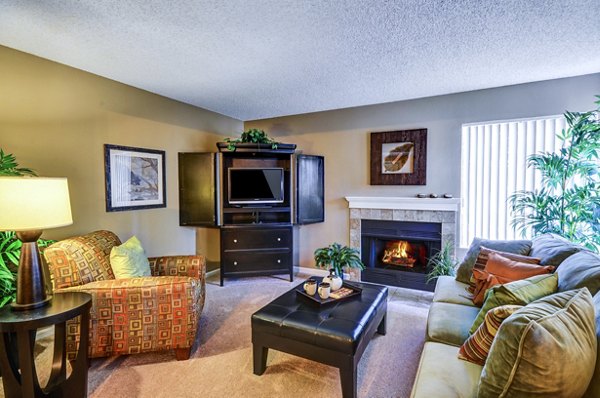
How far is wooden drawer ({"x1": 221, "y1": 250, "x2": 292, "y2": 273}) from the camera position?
13.1ft

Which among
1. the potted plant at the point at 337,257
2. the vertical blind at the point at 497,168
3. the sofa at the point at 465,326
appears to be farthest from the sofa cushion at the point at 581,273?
the potted plant at the point at 337,257

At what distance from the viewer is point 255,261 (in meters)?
4.08

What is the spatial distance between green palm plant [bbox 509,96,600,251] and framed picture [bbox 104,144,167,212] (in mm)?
4260

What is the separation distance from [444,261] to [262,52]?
3175 millimetres

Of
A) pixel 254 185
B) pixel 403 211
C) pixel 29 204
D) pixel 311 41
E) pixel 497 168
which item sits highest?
pixel 311 41

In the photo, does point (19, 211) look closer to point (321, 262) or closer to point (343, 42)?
point (343, 42)

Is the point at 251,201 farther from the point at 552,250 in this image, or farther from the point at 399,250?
the point at 552,250

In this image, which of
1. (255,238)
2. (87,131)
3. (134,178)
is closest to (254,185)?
(255,238)

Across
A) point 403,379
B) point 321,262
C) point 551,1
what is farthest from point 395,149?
point 403,379

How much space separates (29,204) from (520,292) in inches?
111

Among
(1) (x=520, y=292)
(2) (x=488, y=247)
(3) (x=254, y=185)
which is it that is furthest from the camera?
(3) (x=254, y=185)

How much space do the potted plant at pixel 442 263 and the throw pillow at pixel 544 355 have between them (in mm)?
2513

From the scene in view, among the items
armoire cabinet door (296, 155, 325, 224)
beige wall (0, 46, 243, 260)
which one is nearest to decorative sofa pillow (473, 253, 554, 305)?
armoire cabinet door (296, 155, 325, 224)

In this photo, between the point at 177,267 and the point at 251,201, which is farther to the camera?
the point at 251,201
